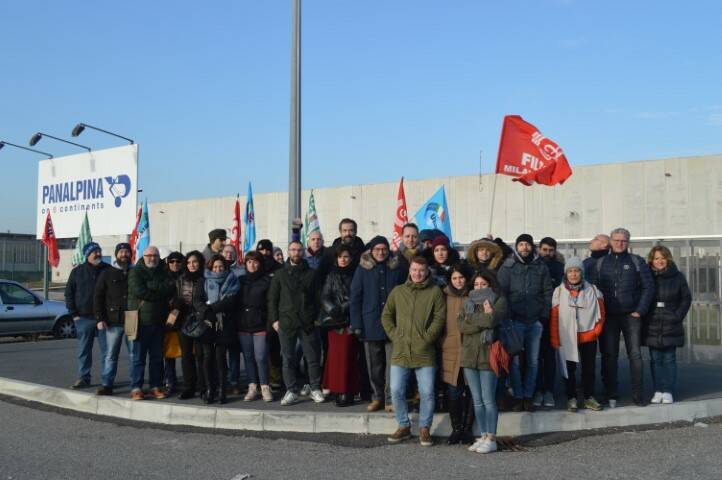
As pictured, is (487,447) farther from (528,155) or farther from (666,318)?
(528,155)

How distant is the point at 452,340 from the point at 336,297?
5.63ft

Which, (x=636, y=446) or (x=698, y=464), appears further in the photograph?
(x=636, y=446)

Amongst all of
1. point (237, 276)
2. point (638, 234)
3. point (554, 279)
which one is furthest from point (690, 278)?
point (638, 234)

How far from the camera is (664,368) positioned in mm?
8461

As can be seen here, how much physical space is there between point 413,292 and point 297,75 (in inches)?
264

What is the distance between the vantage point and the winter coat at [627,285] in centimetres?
825

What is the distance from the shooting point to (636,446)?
7.09 metres

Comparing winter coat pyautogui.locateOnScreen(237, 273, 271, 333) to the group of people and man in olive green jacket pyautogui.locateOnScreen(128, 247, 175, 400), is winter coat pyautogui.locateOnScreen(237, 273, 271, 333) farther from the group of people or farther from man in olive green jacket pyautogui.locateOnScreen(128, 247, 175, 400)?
man in olive green jacket pyautogui.locateOnScreen(128, 247, 175, 400)

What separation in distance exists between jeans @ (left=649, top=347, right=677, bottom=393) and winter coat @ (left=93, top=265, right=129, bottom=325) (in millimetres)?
6356

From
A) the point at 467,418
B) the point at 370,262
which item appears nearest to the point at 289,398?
the point at 370,262

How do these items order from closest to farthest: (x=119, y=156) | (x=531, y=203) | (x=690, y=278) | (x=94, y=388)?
(x=94, y=388) < (x=690, y=278) < (x=119, y=156) < (x=531, y=203)

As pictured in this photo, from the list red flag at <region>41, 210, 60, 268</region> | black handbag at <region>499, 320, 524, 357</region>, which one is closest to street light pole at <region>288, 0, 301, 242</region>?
black handbag at <region>499, 320, 524, 357</region>

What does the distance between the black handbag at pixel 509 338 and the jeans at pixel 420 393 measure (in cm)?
74

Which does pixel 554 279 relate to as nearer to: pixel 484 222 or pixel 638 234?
pixel 638 234
